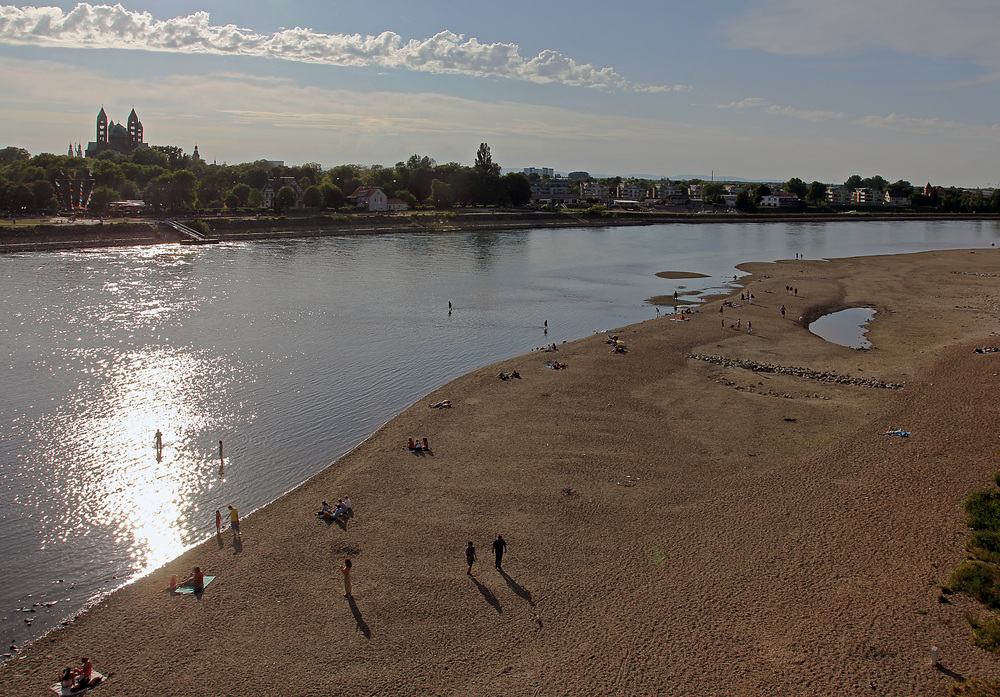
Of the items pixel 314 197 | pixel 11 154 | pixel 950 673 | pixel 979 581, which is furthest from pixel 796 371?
pixel 11 154

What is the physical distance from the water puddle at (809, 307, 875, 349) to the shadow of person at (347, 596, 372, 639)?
36536 mm

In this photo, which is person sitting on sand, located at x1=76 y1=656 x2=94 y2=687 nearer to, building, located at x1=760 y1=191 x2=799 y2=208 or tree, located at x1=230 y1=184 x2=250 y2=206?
tree, located at x1=230 y1=184 x2=250 y2=206

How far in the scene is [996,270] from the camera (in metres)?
75.6

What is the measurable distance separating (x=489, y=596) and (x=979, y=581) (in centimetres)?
1116

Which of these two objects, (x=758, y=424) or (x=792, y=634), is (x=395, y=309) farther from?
(x=792, y=634)

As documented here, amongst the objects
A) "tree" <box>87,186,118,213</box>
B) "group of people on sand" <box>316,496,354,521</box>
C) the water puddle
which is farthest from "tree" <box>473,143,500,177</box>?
"group of people on sand" <box>316,496,354,521</box>

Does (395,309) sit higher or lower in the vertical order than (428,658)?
higher

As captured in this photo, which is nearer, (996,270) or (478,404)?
(478,404)

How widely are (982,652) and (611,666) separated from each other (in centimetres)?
741

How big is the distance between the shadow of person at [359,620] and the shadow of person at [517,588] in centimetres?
355

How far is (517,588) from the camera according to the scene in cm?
1688

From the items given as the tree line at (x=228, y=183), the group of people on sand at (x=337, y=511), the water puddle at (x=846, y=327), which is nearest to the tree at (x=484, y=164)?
the tree line at (x=228, y=183)

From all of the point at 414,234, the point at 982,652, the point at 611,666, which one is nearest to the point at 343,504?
the point at 611,666

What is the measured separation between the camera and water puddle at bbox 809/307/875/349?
44344 millimetres
